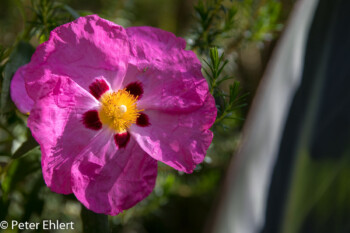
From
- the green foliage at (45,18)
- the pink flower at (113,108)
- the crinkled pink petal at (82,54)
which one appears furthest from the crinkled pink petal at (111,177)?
the green foliage at (45,18)

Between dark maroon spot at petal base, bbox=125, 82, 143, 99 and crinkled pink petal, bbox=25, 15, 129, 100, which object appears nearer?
crinkled pink petal, bbox=25, 15, 129, 100

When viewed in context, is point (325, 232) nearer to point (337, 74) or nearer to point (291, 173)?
point (291, 173)

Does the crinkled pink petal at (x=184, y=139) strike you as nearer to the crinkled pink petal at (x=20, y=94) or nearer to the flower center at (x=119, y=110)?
the flower center at (x=119, y=110)

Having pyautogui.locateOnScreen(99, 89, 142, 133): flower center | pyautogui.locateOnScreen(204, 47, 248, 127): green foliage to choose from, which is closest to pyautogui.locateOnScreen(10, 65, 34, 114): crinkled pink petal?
pyautogui.locateOnScreen(99, 89, 142, 133): flower center

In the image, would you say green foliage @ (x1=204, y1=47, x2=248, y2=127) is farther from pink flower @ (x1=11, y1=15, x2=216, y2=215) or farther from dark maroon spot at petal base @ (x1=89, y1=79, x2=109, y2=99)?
dark maroon spot at petal base @ (x1=89, y1=79, x2=109, y2=99)

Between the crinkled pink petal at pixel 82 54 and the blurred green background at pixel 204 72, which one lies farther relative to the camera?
the blurred green background at pixel 204 72

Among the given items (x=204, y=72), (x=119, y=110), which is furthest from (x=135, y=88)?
(x=204, y=72)

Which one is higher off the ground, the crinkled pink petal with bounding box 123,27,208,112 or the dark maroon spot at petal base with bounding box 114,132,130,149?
the crinkled pink petal with bounding box 123,27,208,112
